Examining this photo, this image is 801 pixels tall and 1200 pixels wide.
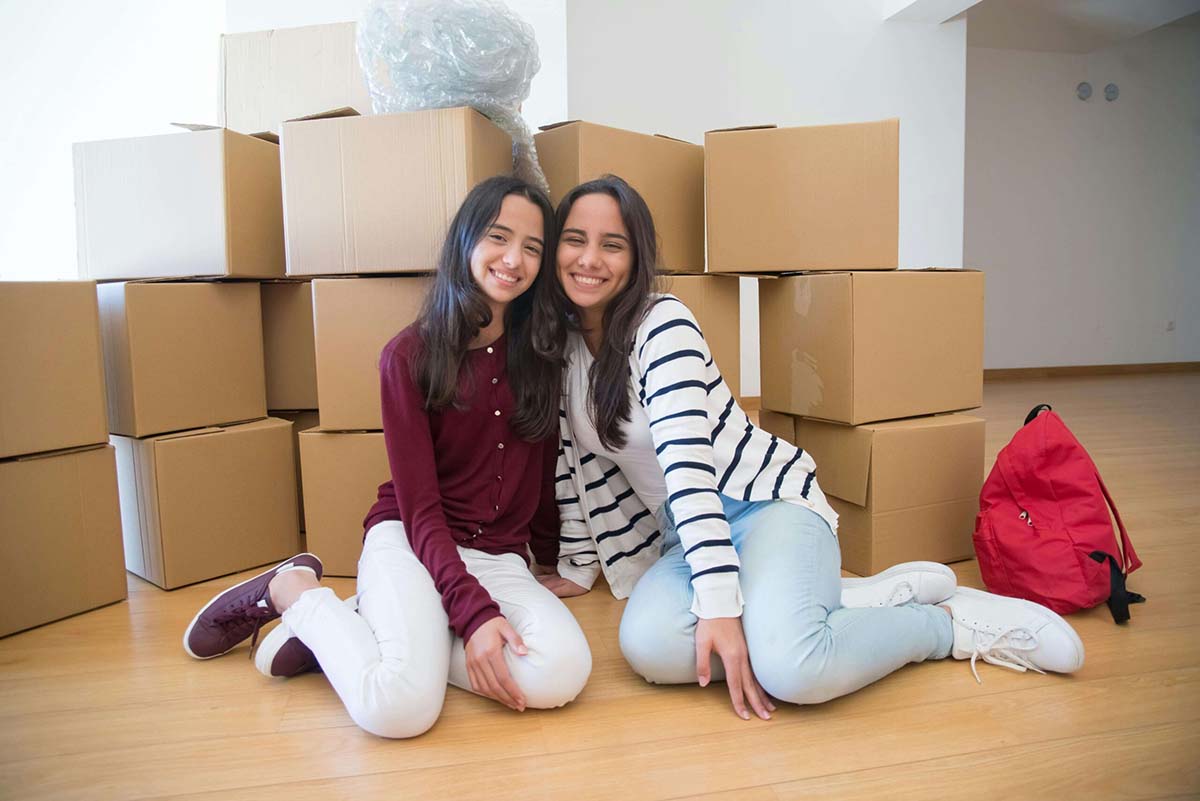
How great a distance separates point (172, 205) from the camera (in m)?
1.53

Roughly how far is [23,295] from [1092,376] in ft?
18.9

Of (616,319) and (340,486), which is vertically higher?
(616,319)

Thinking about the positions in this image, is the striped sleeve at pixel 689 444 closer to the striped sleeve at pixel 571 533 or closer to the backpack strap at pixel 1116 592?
the striped sleeve at pixel 571 533

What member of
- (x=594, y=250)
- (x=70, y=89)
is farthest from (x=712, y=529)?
(x=70, y=89)

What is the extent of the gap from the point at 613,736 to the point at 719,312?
907 millimetres

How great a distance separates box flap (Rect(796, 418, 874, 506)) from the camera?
Answer: 1.45m

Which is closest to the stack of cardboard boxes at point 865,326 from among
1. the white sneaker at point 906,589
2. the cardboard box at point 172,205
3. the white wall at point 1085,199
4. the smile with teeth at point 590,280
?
the white sneaker at point 906,589

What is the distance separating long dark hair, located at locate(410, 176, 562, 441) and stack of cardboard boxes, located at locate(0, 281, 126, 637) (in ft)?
2.15

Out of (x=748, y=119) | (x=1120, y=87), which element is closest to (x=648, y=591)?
(x=748, y=119)

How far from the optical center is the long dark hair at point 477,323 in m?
1.12

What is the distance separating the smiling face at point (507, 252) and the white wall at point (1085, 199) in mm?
4542

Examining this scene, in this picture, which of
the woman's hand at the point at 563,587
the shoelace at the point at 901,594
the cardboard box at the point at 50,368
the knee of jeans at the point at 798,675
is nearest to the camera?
the knee of jeans at the point at 798,675

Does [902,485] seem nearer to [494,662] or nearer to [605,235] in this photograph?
[605,235]

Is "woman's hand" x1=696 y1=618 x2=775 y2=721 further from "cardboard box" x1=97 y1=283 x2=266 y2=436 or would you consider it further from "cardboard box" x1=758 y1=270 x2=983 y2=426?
"cardboard box" x1=97 y1=283 x2=266 y2=436
